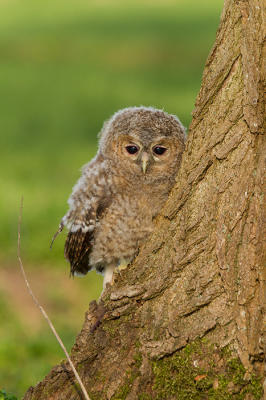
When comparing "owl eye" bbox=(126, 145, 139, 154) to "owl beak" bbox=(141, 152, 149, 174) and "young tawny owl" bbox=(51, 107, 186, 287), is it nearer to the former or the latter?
"young tawny owl" bbox=(51, 107, 186, 287)

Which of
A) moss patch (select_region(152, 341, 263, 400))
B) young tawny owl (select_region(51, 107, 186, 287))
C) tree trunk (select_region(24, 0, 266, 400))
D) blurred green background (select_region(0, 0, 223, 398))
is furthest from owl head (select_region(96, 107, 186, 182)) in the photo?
blurred green background (select_region(0, 0, 223, 398))

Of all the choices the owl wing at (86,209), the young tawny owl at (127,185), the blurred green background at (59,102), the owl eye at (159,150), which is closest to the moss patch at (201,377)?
the young tawny owl at (127,185)

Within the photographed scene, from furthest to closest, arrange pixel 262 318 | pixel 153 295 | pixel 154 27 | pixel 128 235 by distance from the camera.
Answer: pixel 154 27 < pixel 128 235 < pixel 153 295 < pixel 262 318

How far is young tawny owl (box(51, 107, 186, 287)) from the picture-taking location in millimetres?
3367

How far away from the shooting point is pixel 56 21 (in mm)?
20875

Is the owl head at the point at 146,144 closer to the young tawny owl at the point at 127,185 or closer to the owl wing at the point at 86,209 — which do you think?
the young tawny owl at the point at 127,185

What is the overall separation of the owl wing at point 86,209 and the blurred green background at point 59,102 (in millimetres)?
1536

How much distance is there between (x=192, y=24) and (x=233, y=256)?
1908 centimetres

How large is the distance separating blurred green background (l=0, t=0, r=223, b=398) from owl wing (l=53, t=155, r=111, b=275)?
1.54 meters

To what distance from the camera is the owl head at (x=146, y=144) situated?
339 centimetres

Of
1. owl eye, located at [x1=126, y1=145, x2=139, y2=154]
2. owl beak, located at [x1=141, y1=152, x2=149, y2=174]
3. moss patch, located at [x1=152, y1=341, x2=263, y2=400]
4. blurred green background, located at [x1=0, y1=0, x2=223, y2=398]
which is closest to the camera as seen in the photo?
moss patch, located at [x1=152, y1=341, x2=263, y2=400]

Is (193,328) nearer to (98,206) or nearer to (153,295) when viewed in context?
(153,295)

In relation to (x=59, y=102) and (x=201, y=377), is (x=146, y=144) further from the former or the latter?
(x=59, y=102)

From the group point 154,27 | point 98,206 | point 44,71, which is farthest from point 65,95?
point 98,206
